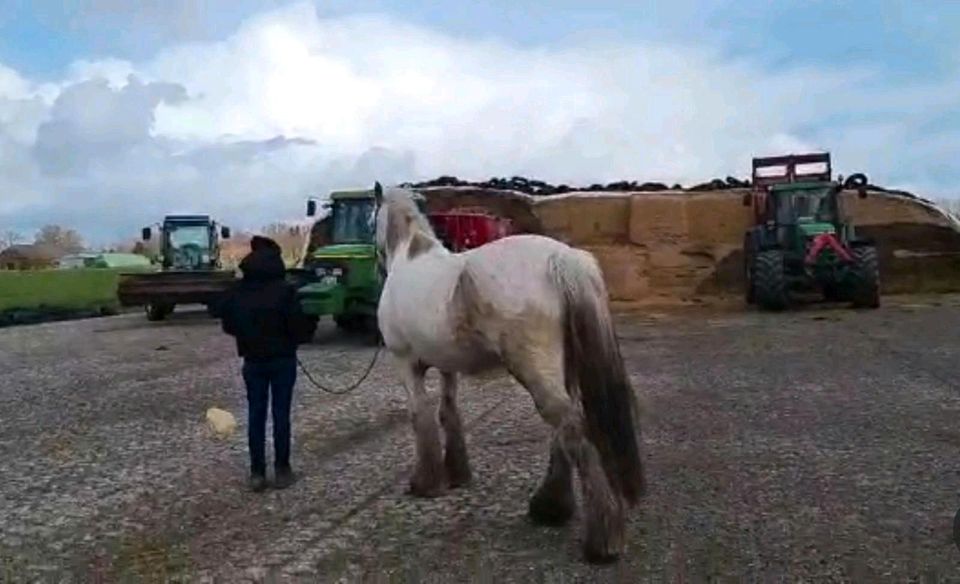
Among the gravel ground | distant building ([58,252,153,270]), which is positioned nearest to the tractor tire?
the gravel ground

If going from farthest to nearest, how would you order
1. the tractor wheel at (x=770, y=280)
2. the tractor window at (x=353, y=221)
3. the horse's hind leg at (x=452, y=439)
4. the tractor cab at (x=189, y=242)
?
the tractor cab at (x=189, y=242), the tractor wheel at (x=770, y=280), the tractor window at (x=353, y=221), the horse's hind leg at (x=452, y=439)

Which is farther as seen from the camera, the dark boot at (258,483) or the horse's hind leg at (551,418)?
the dark boot at (258,483)

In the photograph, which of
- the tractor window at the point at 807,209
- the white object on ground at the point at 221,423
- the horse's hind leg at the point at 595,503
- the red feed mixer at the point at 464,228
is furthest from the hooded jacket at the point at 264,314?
the tractor window at the point at 807,209

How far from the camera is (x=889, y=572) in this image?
4.66 meters

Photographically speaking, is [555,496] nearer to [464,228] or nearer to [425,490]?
[425,490]

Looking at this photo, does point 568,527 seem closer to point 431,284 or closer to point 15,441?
point 431,284

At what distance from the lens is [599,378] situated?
5.19 meters

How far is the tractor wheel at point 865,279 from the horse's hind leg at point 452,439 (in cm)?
1688

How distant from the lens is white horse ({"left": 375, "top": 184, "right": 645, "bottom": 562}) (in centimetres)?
510

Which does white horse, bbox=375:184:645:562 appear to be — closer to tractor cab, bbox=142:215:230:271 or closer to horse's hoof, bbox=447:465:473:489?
horse's hoof, bbox=447:465:473:489

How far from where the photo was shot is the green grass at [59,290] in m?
29.7

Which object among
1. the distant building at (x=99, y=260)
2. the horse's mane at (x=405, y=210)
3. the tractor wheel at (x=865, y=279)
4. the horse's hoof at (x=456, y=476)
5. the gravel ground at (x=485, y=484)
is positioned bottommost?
the gravel ground at (x=485, y=484)

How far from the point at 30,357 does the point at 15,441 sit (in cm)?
832

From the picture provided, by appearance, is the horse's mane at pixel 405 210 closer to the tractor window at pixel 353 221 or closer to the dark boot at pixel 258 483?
the dark boot at pixel 258 483
